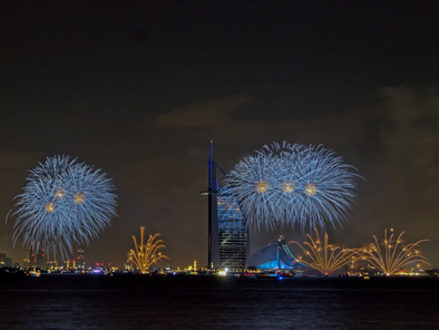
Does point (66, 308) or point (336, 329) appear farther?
point (66, 308)

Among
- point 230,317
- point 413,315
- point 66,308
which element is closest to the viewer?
point 230,317

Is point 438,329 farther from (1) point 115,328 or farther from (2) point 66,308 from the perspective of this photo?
(2) point 66,308

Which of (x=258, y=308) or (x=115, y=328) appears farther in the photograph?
(x=258, y=308)

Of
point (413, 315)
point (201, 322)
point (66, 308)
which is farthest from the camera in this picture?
point (66, 308)

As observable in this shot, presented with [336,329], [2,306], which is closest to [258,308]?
[336,329]

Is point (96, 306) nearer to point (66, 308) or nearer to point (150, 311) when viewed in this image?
point (66, 308)

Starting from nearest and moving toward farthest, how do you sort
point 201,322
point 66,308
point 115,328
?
point 115,328 → point 201,322 → point 66,308

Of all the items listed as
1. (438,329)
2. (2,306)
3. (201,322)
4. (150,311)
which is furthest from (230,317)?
(2,306)

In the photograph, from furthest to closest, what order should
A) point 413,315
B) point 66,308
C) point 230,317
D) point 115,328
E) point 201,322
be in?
point 66,308 → point 413,315 → point 230,317 → point 201,322 → point 115,328
